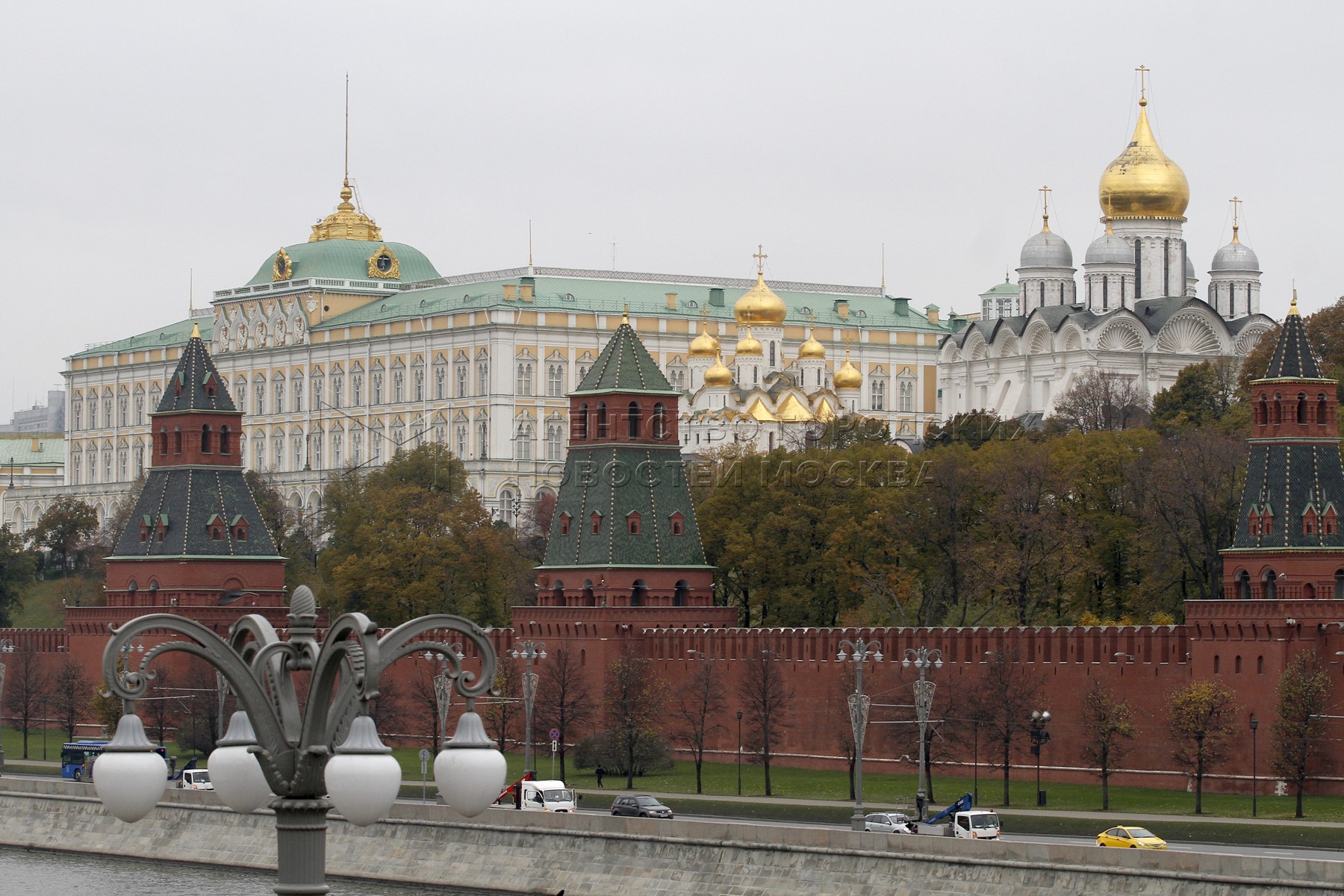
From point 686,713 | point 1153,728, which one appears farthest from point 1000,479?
point 1153,728

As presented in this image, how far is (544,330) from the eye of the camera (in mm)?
144250

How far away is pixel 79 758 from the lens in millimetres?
71875

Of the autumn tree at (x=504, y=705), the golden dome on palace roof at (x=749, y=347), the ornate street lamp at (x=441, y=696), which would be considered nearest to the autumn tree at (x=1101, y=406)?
the golden dome on palace roof at (x=749, y=347)

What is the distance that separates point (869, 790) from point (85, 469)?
113519mm

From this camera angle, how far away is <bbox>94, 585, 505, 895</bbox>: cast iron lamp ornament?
17391mm

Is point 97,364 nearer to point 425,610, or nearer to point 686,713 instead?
point 425,610

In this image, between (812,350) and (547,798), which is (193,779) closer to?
(547,798)

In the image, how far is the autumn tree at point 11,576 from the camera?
354ft

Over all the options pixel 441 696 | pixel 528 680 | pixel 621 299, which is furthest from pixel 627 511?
pixel 621 299

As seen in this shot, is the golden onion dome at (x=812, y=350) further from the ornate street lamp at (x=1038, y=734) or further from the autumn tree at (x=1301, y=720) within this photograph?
the autumn tree at (x=1301, y=720)

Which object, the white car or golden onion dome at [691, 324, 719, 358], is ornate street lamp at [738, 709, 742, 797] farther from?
golden onion dome at [691, 324, 719, 358]

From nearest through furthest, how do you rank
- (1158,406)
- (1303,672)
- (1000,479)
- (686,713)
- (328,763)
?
(328,763) → (1303,672) → (686,713) → (1000,479) → (1158,406)

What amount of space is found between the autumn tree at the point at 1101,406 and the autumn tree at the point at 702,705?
3141cm

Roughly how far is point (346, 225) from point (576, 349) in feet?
56.1
